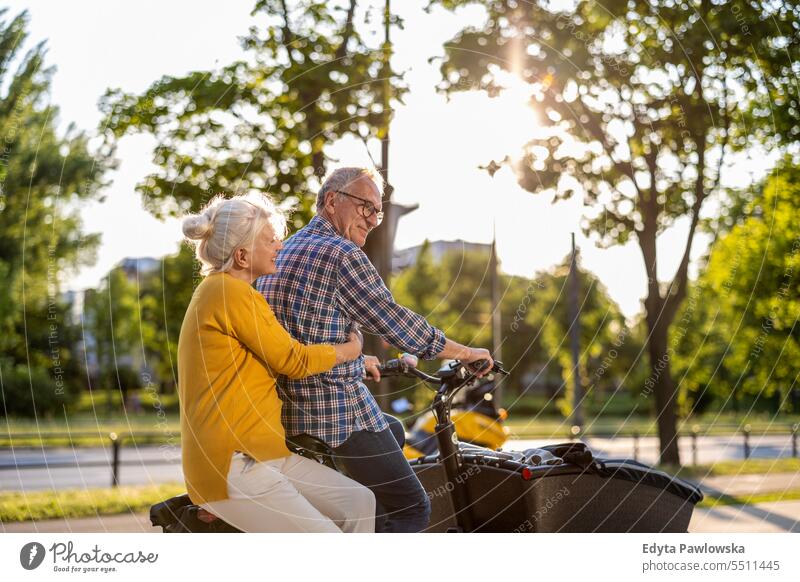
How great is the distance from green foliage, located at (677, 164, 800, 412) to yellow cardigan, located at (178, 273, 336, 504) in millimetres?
2557

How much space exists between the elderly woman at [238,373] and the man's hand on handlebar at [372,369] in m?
0.51

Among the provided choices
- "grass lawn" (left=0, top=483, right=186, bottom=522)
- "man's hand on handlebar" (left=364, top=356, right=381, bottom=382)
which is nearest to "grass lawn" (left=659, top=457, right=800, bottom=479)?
"grass lawn" (left=0, top=483, right=186, bottom=522)

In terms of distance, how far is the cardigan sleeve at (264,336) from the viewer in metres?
2.79

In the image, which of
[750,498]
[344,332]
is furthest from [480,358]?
[750,498]

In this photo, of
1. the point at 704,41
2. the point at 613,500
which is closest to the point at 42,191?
the point at 613,500

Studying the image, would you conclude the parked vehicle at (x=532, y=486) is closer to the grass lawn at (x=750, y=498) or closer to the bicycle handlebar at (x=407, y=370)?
the bicycle handlebar at (x=407, y=370)

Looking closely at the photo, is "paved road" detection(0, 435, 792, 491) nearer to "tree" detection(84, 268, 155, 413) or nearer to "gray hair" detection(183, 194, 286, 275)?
"tree" detection(84, 268, 155, 413)

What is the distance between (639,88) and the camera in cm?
723

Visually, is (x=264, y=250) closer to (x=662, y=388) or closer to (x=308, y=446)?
(x=308, y=446)

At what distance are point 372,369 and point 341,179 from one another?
0.71 metres

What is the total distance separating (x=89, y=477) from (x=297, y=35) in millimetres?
10840

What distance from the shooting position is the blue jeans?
10.3ft

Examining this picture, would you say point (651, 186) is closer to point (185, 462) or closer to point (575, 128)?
point (575, 128)

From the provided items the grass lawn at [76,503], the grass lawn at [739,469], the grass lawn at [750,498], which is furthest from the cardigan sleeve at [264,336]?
the grass lawn at [739,469]
